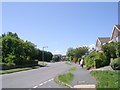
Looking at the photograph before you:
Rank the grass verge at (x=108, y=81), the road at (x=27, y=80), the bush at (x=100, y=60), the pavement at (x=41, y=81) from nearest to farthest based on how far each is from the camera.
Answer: the grass verge at (x=108, y=81)
the pavement at (x=41, y=81)
the road at (x=27, y=80)
the bush at (x=100, y=60)

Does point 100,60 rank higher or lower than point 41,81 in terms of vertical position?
higher

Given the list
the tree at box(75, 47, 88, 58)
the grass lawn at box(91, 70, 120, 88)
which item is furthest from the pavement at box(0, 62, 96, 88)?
the tree at box(75, 47, 88, 58)

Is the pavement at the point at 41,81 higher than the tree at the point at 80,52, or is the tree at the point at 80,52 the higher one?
the tree at the point at 80,52

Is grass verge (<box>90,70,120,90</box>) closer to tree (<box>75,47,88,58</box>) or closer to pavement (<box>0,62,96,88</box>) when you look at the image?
pavement (<box>0,62,96,88</box>)

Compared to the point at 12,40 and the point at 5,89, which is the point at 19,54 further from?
the point at 5,89

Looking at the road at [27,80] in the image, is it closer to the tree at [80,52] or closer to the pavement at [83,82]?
the pavement at [83,82]

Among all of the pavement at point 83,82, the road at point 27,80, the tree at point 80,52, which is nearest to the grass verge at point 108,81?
the pavement at point 83,82

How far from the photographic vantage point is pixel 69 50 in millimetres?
145875

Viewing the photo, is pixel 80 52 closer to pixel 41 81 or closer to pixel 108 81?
pixel 41 81

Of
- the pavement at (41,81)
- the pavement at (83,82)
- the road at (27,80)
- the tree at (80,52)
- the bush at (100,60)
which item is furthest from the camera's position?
the tree at (80,52)

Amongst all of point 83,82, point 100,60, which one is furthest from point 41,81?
point 100,60

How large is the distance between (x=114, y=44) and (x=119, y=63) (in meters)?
11.0

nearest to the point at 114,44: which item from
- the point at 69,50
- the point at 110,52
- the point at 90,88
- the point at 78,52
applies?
the point at 110,52

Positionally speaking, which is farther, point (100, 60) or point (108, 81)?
point (100, 60)
